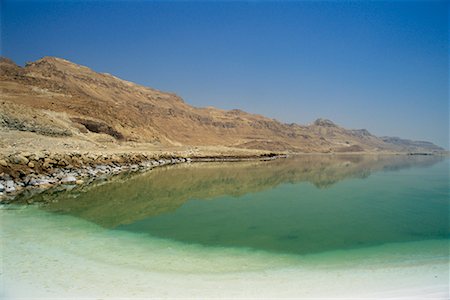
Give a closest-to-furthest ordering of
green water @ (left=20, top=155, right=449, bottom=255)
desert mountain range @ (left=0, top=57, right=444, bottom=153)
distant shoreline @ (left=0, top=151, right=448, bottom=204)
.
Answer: green water @ (left=20, top=155, right=449, bottom=255), distant shoreline @ (left=0, top=151, right=448, bottom=204), desert mountain range @ (left=0, top=57, right=444, bottom=153)

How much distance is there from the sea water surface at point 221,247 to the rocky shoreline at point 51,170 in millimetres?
2337

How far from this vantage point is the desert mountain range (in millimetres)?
38312

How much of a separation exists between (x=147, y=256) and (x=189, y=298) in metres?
2.68

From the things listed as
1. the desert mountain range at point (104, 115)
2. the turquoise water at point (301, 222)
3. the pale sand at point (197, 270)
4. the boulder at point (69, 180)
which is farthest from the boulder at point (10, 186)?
the desert mountain range at point (104, 115)

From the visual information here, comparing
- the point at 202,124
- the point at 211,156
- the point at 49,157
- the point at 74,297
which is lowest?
the point at 74,297

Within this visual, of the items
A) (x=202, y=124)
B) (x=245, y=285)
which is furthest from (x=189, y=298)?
(x=202, y=124)

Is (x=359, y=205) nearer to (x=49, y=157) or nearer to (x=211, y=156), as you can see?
(x=49, y=157)

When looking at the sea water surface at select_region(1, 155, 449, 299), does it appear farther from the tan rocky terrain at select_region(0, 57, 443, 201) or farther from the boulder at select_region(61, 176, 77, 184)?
the tan rocky terrain at select_region(0, 57, 443, 201)

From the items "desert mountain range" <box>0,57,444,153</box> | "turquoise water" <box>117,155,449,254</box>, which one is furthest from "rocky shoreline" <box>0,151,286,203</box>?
"desert mountain range" <box>0,57,444,153</box>

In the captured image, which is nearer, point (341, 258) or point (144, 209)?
point (341, 258)

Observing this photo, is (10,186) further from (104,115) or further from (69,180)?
(104,115)

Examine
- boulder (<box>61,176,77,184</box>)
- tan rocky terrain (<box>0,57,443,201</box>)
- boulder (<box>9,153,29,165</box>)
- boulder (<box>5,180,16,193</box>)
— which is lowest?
boulder (<box>5,180,16,193</box>)

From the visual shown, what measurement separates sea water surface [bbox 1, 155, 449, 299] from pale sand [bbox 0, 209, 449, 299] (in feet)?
0.08

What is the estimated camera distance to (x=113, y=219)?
1238 cm
